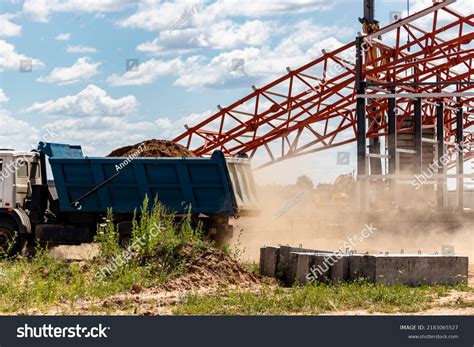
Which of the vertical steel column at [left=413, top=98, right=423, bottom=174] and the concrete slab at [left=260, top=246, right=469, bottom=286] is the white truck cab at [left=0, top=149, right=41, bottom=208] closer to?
the concrete slab at [left=260, top=246, right=469, bottom=286]

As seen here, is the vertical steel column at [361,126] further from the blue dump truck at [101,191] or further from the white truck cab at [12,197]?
the white truck cab at [12,197]

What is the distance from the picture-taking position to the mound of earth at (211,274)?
639 inches

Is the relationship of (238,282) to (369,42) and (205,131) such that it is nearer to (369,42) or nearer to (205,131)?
A: (369,42)

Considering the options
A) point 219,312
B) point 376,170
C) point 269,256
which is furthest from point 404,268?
point 376,170

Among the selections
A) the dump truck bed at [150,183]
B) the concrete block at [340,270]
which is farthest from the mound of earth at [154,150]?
the concrete block at [340,270]

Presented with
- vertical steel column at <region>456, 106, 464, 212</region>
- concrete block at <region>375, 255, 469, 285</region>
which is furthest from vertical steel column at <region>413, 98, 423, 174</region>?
concrete block at <region>375, 255, 469, 285</region>

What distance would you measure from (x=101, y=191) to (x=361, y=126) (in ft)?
29.6

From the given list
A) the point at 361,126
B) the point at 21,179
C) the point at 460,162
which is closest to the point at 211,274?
the point at 21,179

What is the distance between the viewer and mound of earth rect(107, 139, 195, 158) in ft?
77.8

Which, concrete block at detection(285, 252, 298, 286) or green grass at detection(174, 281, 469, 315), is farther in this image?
concrete block at detection(285, 252, 298, 286)

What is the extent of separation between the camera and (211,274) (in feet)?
55.0

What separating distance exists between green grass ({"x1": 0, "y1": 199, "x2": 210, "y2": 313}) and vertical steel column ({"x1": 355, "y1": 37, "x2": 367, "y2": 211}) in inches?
359

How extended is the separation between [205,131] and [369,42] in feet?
27.0
